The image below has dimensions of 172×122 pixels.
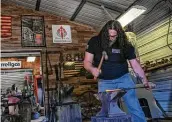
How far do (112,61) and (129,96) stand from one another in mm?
599

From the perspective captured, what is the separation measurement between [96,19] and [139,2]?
8.78 ft

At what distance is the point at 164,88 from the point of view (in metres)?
7.09

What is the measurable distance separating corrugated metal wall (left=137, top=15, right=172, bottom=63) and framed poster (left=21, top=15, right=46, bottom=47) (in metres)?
3.64

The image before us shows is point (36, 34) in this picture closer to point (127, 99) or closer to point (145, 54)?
point (145, 54)

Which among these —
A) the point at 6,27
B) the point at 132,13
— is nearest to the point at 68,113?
the point at 132,13

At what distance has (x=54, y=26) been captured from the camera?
33.4ft

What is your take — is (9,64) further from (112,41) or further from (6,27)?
(112,41)

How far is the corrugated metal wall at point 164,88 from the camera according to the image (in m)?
6.87

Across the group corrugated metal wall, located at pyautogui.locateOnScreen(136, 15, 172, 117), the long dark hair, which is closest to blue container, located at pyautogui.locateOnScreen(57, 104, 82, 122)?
corrugated metal wall, located at pyautogui.locateOnScreen(136, 15, 172, 117)

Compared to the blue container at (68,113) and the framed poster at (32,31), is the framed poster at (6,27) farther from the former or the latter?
the blue container at (68,113)

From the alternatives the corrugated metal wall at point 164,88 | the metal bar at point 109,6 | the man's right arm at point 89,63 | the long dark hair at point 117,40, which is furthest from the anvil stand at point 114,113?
the metal bar at point 109,6

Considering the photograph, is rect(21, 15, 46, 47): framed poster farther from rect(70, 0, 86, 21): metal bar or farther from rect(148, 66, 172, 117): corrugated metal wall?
rect(148, 66, 172, 117): corrugated metal wall

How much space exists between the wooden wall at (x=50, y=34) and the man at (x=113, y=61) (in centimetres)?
599

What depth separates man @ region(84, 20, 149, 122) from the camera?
3793 millimetres
